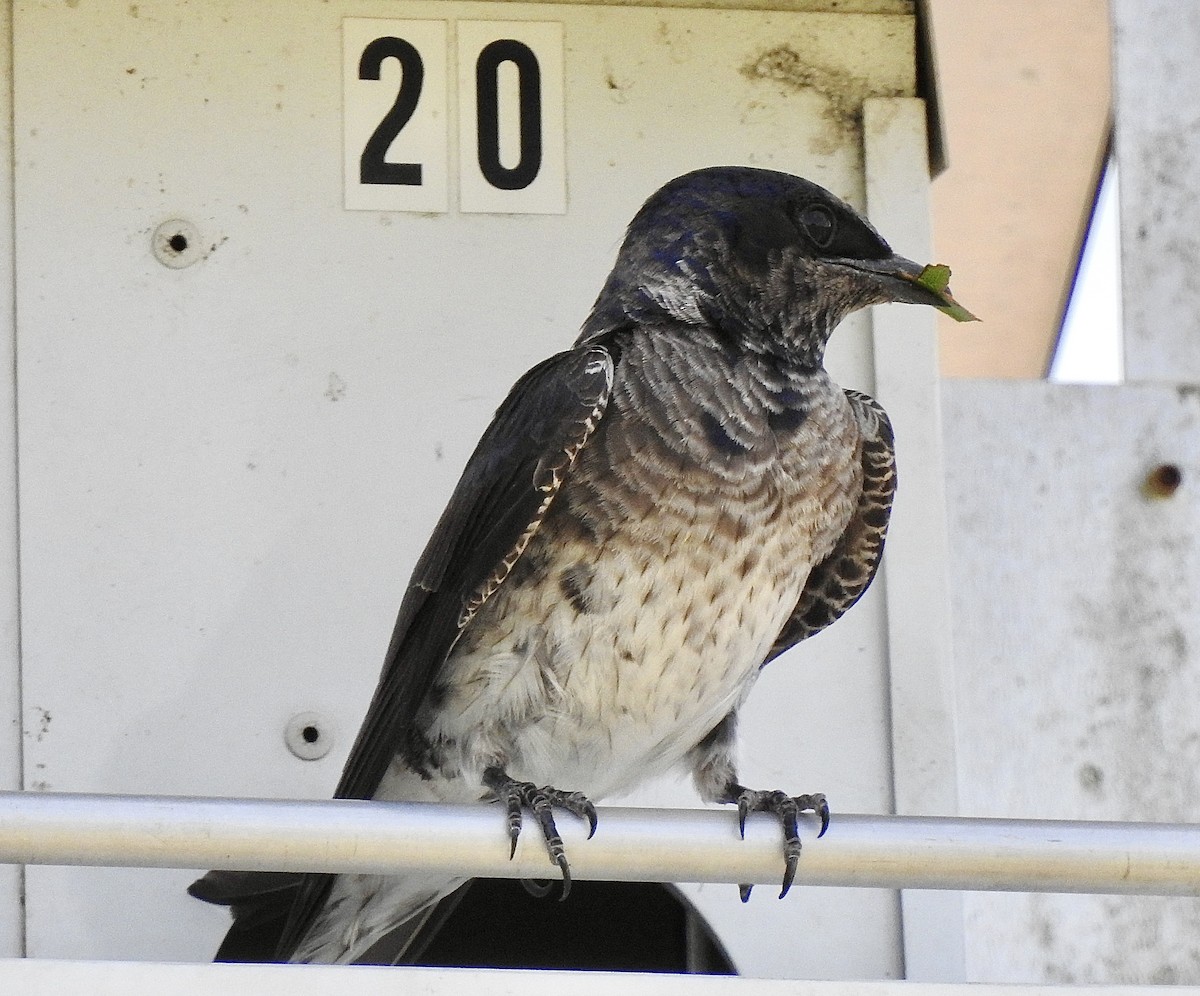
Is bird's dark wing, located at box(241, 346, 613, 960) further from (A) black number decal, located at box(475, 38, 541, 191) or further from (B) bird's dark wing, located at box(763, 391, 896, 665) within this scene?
(A) black number decal, located at box(475, 38, 541, 191)

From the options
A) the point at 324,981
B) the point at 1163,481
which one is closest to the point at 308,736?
the point at 324,981

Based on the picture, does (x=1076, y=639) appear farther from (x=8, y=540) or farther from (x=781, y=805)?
(x=8, y=540)

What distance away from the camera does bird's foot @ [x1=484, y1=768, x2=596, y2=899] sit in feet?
5.51

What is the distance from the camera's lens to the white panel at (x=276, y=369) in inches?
103

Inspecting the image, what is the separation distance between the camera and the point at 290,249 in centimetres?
275

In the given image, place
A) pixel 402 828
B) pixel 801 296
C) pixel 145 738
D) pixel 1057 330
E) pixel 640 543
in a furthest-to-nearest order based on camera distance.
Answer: pixel 1057 330, pixel 145 738, pixel 801 296, pixel 640 543, pixel 402 828

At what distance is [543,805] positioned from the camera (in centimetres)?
200

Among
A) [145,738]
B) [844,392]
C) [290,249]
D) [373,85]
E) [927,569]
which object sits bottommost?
[145,738]

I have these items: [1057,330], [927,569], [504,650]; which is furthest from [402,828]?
[1057,330]

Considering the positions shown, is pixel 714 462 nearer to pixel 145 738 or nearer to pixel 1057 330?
pixel 145 738

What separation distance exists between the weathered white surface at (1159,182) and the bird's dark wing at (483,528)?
0.95 m

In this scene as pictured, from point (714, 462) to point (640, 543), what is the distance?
0.40 feet

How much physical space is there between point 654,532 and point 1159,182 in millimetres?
1101

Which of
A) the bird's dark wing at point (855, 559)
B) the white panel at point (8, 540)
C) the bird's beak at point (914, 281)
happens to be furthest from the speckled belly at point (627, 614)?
the white panel at point (8, 540)
